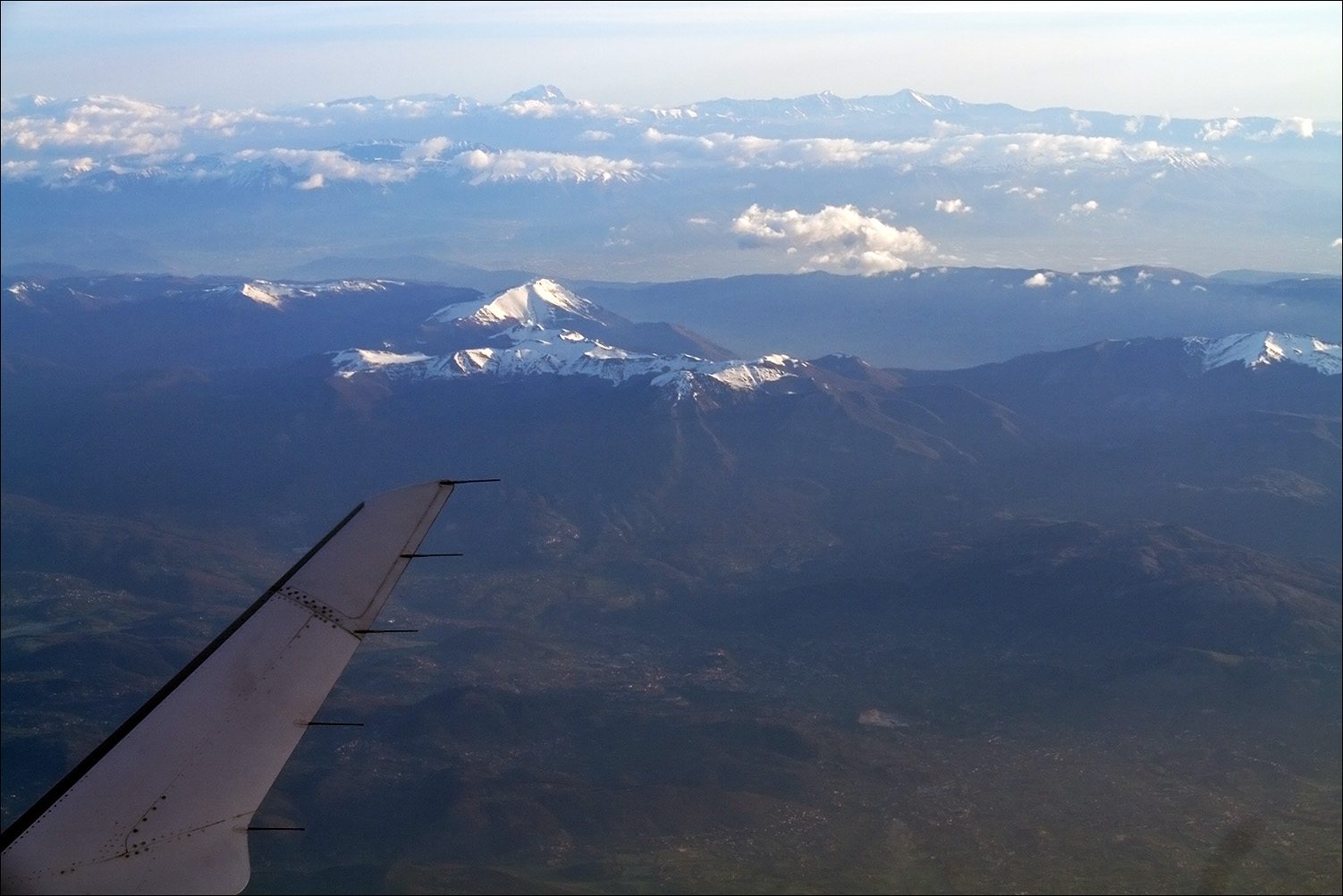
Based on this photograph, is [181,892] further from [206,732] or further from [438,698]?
[438,698]

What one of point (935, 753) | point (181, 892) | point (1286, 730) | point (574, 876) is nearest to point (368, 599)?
point (181, 892)

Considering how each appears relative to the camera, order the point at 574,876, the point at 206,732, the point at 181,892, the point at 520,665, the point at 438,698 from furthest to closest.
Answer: the point at 520,665 < the point at 438,698 < the point at 574,876 < the point at 206,732 < the point at 181,892

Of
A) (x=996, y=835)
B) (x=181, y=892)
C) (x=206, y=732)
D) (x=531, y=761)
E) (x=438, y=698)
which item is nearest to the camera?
(x=181, y=892)

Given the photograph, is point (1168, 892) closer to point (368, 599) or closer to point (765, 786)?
point (765, 786)

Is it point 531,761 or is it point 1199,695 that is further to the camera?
point 1199,695

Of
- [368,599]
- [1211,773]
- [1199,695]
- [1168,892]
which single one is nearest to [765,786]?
[1168,892]

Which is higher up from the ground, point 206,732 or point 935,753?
point 206,732

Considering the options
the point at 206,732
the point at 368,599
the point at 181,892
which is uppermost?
the point at 368,599
